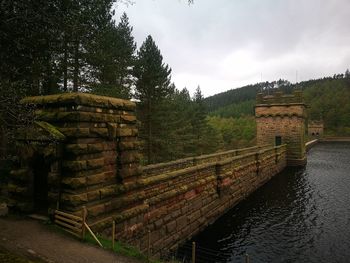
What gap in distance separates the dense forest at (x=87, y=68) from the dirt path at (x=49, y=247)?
2432 mm

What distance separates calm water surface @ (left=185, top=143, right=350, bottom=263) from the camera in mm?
11497

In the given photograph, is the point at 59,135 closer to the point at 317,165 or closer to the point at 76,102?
the point at 76,102

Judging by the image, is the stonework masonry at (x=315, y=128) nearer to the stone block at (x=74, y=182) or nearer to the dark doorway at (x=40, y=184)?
the dark doorway at (x=40, y=184)

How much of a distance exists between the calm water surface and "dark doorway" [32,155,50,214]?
672 centimetres

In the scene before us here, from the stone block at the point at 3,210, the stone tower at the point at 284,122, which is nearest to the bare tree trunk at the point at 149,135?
the stone tower at the point at 284,122

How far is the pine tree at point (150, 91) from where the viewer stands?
27453 millimetres

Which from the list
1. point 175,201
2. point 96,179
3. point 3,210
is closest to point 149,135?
point 175,201

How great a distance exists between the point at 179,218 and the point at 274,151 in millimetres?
19959

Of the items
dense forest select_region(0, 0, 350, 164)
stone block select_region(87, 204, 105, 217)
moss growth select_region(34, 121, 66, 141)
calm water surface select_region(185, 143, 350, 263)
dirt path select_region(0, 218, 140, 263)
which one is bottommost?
calm water surface select_region(185, 143, 350, 263)

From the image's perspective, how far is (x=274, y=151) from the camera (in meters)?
29.1

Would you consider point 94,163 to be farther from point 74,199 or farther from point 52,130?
point 52,130

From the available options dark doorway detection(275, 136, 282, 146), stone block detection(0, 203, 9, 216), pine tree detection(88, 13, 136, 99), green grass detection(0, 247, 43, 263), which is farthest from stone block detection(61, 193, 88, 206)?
dark doorway detection(275, 136, 282, 146)

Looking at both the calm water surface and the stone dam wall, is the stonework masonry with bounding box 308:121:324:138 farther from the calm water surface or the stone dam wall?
the stone dam wall

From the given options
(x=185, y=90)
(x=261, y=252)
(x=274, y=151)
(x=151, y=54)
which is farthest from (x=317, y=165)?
(x=185, y=90)
